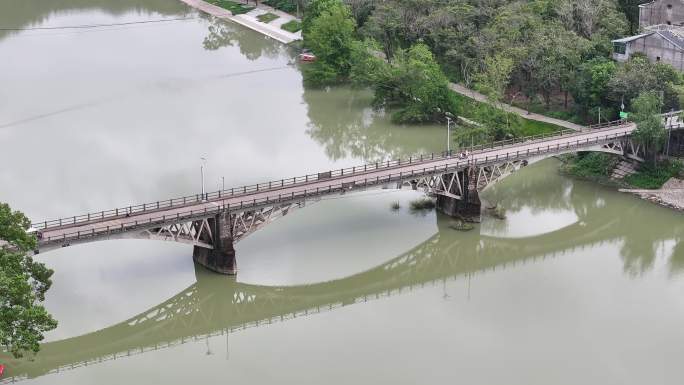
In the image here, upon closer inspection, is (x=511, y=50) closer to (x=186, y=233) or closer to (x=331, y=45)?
(x=331, y=45)

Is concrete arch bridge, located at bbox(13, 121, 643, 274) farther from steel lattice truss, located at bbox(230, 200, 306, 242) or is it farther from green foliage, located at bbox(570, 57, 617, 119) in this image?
green foliage, located at bbox(570, 57, 617, 119)

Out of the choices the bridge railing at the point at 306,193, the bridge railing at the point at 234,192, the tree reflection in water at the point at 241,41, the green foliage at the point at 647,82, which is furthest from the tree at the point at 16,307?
the tree reflection in water at the point at 241,41

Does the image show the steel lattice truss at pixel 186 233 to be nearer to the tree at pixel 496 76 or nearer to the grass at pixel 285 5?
the tree at pixel 496 76

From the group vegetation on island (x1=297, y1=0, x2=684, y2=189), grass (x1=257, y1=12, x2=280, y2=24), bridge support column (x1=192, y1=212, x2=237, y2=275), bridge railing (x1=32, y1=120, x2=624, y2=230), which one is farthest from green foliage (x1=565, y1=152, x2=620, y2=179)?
grass (x1=257, y1=12, x2=280, y2=24)

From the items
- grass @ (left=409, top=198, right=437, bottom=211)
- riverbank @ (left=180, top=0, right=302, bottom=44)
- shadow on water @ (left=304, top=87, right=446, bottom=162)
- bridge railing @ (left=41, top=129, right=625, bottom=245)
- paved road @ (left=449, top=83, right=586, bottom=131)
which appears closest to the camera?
bridge railing @ (left=41, top=129, right=625, bottom=245)

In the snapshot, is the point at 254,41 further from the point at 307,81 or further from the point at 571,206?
the point at 571,206

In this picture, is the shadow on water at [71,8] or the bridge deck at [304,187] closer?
the bridge deck at [304,187]
